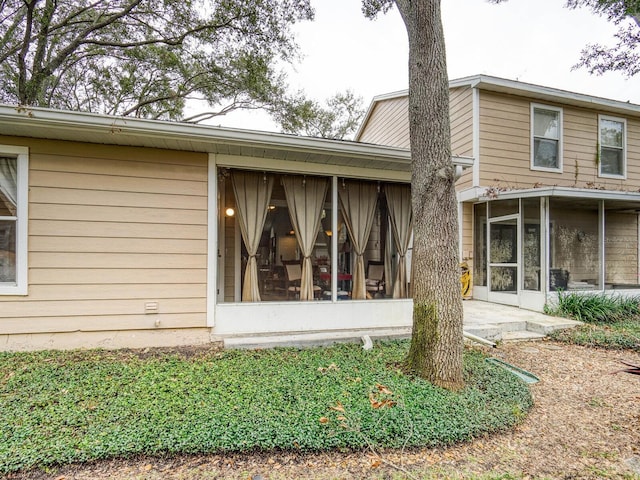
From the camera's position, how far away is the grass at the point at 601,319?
4641 millimetres

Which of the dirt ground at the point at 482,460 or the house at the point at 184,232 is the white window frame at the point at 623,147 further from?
the dirt ground at the point at 482,460

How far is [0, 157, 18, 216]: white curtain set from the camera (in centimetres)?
368

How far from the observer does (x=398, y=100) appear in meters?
9.74

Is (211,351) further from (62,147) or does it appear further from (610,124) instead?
(610,124)

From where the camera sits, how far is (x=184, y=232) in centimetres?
413

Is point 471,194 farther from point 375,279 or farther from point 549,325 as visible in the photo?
point 375,279

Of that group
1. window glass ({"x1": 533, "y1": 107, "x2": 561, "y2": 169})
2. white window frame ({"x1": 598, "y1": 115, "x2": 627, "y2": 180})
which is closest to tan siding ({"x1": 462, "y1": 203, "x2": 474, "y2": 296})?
window glass ({"x1": 533, "y1": 107, "x2": 561, "y2": 169})

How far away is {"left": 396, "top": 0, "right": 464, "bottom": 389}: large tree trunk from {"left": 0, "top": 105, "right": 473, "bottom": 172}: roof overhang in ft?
4.26

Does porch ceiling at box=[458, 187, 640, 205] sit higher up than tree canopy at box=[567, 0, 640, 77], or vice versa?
tree canopy at box=[567, 0, 640, 77]

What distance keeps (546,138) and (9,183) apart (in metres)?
10.1

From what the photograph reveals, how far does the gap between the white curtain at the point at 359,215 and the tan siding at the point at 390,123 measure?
5.06 meters

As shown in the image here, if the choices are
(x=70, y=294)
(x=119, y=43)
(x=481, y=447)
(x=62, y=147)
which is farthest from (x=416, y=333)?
(x=119, y=43)

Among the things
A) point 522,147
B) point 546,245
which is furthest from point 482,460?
point 522,147

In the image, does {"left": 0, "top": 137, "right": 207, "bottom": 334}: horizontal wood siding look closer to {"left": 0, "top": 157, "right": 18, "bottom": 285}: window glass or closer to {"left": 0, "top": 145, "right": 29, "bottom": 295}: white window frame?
{"left": 0, "top": 145, "right": 29, "bottom": 295}: white window frame
